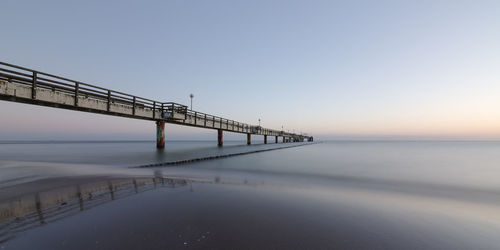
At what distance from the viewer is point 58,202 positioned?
4.78m

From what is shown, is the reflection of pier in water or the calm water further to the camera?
the reflection of pier in water

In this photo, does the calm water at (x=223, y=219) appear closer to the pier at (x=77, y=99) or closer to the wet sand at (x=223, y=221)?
the wet sand at (x=223, y=221)

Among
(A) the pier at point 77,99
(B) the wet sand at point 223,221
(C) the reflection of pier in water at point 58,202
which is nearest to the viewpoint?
(B) the wet sand at point 223,221

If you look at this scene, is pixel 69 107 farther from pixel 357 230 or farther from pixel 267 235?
pixel 357 230

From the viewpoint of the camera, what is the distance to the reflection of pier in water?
360cm

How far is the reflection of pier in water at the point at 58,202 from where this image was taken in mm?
3602

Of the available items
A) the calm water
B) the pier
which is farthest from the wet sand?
the pier

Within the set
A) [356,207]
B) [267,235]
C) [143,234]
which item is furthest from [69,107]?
[356,207]

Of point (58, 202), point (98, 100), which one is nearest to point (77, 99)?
point (98, 100)

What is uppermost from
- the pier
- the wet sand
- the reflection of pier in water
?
the pier

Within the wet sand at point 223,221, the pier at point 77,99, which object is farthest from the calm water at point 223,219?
the pier at point 77,99

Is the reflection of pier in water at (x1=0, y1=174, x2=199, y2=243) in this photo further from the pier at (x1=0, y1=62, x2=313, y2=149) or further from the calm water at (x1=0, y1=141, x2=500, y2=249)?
the pier at (x1=0, y1=62, x2=313, y2=149)

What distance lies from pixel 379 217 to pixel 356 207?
29.5 inches

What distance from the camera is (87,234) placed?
3271 millimetres
